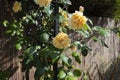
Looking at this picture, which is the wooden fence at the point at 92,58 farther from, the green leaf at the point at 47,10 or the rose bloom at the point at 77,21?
the rose bloom at the point at 77,21

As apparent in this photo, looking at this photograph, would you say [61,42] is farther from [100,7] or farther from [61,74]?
[100,7]

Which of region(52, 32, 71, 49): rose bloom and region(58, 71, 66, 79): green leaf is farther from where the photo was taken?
region(58, 71, 66, 79): green leaf

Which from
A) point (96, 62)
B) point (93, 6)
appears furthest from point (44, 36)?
point (93, 6)

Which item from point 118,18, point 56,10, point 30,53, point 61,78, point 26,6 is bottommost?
point 61,78

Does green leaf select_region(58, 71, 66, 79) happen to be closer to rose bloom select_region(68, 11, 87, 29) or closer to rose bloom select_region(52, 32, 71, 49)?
rose bloom select_region(52, 32, 71, 49)

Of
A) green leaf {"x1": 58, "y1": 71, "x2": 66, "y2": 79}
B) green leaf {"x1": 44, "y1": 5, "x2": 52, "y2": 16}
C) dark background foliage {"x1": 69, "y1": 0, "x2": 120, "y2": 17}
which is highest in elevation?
dark background foliage {"x1": 69, "y1": 0, "x2": 120, "y2": 17}

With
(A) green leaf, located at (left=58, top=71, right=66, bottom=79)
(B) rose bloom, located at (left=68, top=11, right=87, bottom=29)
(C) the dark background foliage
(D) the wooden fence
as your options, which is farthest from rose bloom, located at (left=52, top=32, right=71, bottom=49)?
(C) the dark background foliage

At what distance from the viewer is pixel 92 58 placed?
25.6 ft

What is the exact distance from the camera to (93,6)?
335 inches

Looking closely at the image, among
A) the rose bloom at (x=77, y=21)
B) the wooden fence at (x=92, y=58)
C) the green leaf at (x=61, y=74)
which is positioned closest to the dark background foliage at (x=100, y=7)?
the wooden fence at (x=92, y=58)

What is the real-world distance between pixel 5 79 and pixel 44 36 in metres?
0.88

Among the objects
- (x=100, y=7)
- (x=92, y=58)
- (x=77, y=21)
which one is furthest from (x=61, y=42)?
(x=100, y=7)

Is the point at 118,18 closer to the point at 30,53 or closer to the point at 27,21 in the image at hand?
the point at 27,21

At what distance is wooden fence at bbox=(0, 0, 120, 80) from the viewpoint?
16.8 ft
